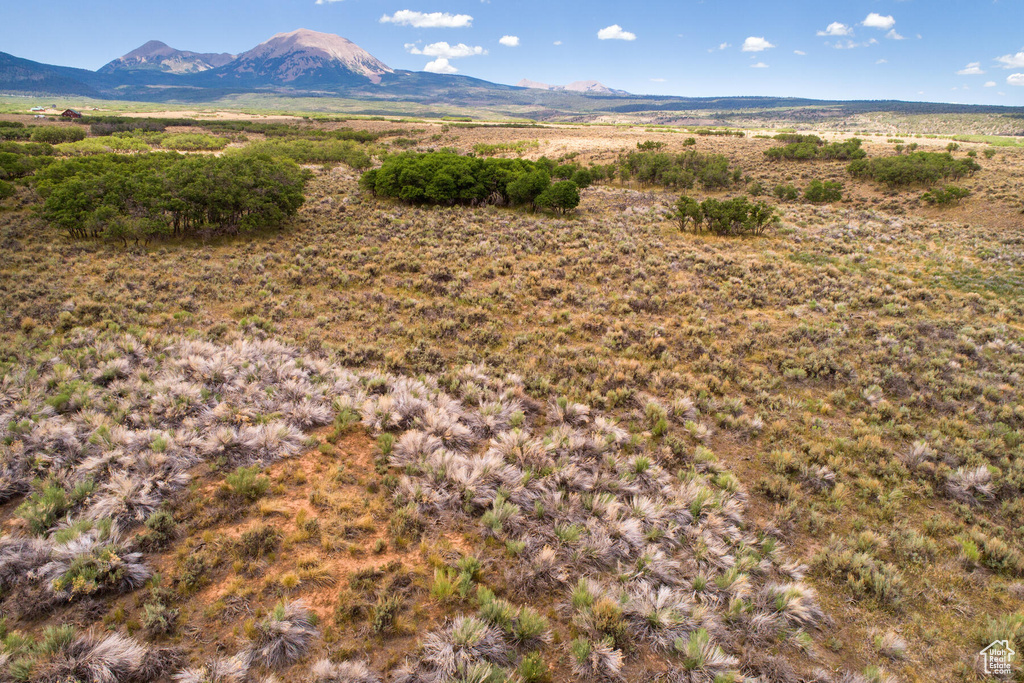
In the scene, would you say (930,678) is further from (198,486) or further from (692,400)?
(198,486)

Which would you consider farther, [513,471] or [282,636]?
[513,471]

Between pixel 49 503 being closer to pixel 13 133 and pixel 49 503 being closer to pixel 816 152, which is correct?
pixel 816 152

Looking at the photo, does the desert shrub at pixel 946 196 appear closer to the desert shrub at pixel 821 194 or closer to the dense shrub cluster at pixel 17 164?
the desert shrub at pixel 821 194

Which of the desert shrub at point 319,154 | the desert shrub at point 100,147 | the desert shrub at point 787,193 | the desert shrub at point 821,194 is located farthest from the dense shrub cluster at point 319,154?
the desert shrub at point 821,194

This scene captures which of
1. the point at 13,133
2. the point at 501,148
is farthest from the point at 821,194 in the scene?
the point at 13,133

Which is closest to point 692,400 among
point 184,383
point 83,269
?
point 184,383

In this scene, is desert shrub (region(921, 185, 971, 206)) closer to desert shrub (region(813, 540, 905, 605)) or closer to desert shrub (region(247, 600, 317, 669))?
desert shrub (region(813, 540, 905, 605))
